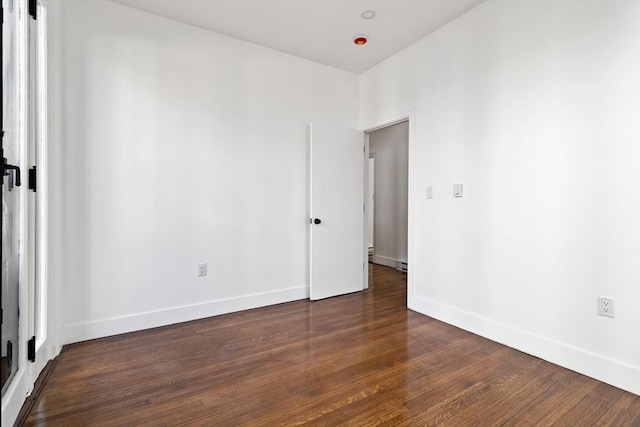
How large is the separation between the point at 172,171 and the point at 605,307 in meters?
3.39

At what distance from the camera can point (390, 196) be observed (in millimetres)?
5520

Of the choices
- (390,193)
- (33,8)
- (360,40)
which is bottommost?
(390,193)

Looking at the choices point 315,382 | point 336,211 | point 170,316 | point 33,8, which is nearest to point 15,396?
point 170,316

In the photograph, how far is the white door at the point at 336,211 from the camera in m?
3.62

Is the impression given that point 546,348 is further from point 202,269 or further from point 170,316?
point 170,316

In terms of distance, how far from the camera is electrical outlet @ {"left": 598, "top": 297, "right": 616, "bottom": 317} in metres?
1.96

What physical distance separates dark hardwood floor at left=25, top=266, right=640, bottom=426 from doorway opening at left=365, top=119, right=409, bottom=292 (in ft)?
8.30

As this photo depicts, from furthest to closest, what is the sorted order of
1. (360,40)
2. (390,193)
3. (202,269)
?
(390,193) < (360,40) < (202,269)

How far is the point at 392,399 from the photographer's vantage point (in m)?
1.78

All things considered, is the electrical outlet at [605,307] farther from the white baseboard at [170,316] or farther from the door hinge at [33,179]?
the door hinge at [33,179]

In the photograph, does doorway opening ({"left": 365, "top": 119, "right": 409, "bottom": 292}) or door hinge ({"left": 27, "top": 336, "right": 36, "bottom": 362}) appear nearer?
door hinge ({"left": 27, "top": 336, "right": 36, "bottom": 362})

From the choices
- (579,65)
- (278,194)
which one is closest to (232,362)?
(278,194)

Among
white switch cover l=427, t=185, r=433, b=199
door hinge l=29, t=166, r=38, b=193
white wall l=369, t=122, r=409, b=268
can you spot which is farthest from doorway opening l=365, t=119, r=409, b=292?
door hinge l=29, t=166, r=38, b=193

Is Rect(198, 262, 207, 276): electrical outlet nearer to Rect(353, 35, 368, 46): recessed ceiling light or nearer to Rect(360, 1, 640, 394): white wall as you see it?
Rect(360, 1, 640, 394): white wall
